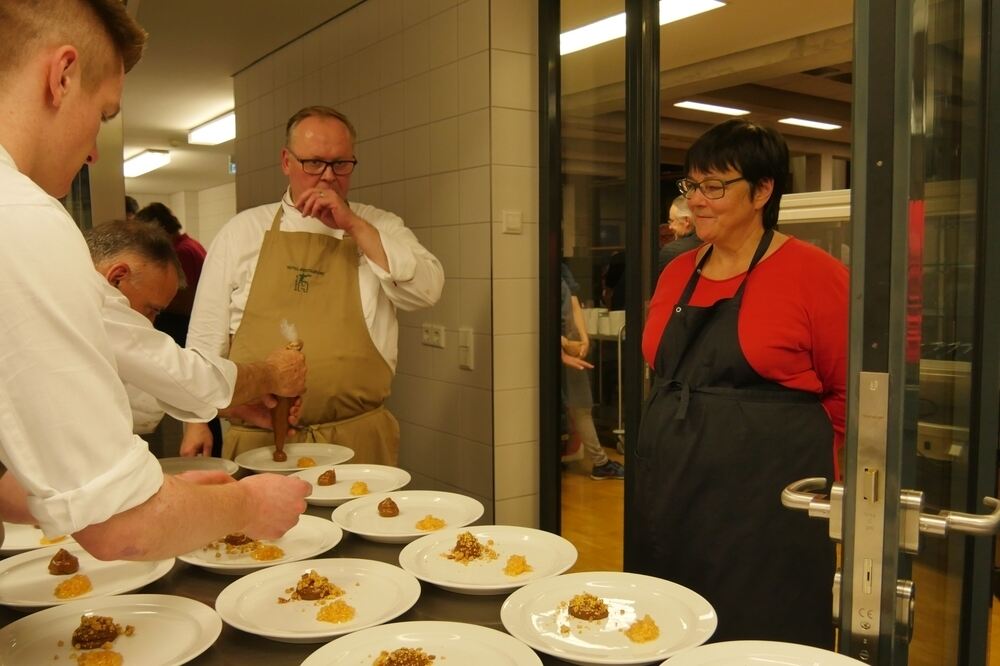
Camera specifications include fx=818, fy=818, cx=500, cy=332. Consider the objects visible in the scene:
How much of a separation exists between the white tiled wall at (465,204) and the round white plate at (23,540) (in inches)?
76.4

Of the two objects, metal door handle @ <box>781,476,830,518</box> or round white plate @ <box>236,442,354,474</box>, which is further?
round white plate @ <box>236,442,354,474</box>

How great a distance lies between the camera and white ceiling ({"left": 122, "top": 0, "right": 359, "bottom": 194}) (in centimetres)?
408

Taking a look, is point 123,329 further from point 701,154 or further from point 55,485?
point 701,154

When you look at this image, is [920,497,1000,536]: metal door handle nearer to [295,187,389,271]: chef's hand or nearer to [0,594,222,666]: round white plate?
[0,594,222,666]: round white plate

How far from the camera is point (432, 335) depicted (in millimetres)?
3656

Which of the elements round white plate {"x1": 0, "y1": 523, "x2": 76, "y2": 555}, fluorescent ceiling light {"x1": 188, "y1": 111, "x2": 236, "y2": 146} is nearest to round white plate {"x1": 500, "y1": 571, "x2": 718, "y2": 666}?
round white plate {"x1": 0, "y1": 523, "x2": 76, "y2": 555}

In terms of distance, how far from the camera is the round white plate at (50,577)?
4.05ft

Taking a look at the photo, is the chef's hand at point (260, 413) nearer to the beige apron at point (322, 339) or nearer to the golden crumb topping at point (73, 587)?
the beige apron at point (322, 339)

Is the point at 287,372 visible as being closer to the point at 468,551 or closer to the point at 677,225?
the point at 468,551

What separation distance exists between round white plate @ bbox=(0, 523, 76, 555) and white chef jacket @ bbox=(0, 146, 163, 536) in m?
0.68

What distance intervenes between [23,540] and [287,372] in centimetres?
72

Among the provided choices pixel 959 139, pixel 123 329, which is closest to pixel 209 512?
pixel 123 329

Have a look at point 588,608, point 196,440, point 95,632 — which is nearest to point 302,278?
point 196,440

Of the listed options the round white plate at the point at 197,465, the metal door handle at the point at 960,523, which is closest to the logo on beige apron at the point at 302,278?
the round white plate at the point at 197,465
